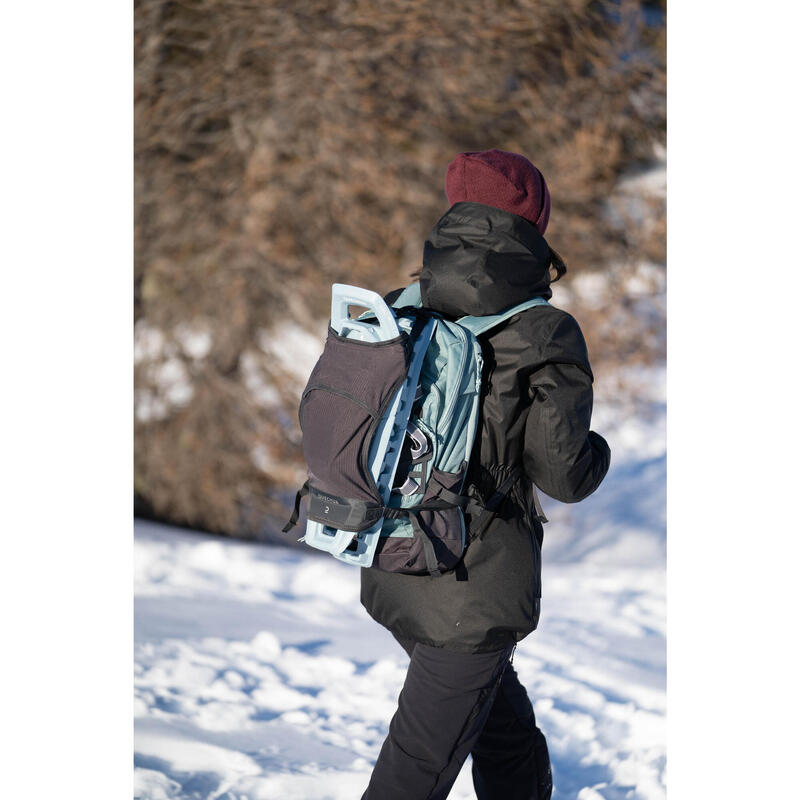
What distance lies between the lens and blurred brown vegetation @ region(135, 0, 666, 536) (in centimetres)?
387

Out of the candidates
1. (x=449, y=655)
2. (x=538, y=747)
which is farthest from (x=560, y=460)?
(x=538, y=747)

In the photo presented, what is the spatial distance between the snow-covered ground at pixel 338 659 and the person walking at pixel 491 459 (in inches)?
35.2

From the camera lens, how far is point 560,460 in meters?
1.37

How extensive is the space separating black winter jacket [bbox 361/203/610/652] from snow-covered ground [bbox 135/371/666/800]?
1.00 m

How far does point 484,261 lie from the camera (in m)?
1.39

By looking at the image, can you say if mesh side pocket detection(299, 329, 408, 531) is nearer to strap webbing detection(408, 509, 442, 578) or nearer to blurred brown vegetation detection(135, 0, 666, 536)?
strap webbing detection(408, 509, 442, 578)

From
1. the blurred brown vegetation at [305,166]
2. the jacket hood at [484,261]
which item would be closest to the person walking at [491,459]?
the jacket hood at [484,261]

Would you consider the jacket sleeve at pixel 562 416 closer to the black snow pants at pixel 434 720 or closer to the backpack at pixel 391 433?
the backpack at pixel 391 433

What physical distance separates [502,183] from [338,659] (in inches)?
77.6

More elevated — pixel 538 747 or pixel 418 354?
pixel 418 354

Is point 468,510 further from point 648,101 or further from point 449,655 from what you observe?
point 648,101

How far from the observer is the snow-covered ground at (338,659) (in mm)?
2363

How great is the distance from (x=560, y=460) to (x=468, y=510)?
0.17m

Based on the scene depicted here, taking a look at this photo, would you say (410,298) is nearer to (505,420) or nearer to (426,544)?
(505,420)
